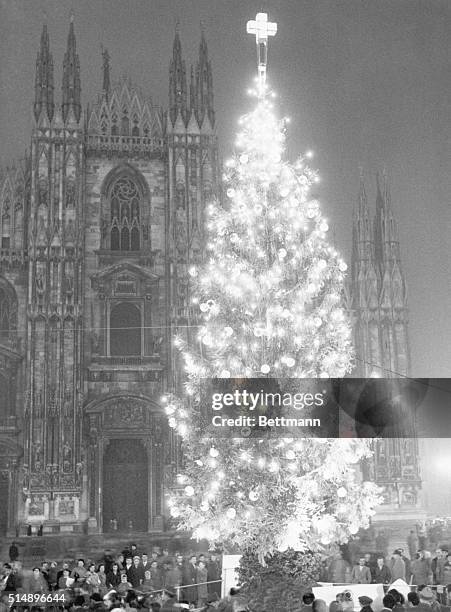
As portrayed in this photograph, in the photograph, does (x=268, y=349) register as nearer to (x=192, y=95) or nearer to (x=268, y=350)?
(x=268, y=350)

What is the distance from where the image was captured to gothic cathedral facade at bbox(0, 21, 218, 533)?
31.6m

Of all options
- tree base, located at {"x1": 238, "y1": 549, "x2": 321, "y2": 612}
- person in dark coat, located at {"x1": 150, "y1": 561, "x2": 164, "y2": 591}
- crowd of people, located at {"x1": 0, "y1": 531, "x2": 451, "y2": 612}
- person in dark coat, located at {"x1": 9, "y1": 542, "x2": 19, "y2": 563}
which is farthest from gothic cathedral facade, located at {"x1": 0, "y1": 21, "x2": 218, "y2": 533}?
tree base, located at {"x1": 238, "y1": 549, "x2": 321, "y2": 612}

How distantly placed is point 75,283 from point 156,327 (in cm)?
349

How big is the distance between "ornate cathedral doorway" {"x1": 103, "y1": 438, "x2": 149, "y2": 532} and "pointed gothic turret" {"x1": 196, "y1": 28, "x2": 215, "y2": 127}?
1334 cm

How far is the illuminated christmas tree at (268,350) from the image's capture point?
45.7 feet

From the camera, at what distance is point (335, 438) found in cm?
1418

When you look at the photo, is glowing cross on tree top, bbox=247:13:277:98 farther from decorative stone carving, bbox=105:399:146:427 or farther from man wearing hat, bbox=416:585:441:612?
decorative stone carving, bbox=105:399:146:427

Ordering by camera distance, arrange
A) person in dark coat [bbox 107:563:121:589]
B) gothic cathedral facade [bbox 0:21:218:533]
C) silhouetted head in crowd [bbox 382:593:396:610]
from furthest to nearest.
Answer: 1. gothic cathedral facade [bbox 0:21:218:533]
2. person in dark coat [bbox 107:563:121:589]
3. silhouetted head in crowd [bbox 382:593:396:610]

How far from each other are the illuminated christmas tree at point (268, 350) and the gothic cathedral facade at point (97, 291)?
680 inches

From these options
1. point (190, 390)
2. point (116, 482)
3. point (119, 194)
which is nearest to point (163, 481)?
point (116, 482)

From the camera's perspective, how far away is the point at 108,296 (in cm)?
3362

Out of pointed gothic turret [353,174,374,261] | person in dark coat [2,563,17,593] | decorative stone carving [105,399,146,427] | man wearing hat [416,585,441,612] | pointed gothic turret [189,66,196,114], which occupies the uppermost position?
pointed gothic turret [189,66,196,114]

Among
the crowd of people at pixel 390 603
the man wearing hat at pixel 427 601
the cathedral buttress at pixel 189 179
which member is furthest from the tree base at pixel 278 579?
the cathedral buttress at pixel 189 179

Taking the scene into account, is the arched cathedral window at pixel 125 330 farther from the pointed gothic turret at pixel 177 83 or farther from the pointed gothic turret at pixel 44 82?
the pointed gothic turret at pixel 44 82
